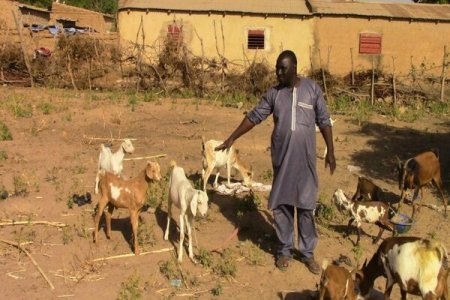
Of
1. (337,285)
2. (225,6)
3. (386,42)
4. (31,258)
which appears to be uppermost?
A: (225,6)

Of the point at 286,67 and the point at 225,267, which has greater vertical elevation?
the point at 286,67

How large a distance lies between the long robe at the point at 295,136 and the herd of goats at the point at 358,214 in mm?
799

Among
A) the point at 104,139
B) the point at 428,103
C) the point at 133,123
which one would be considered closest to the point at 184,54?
the point at 133,123

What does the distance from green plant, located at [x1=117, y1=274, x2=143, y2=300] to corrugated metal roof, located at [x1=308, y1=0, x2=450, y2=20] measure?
16910 millimetres

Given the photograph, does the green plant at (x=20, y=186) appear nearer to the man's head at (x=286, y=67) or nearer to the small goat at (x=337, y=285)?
the man's head at (x=286, y=67)

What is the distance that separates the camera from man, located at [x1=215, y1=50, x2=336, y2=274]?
5043 mm

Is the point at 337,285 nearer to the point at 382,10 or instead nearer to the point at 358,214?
the point at 358,214

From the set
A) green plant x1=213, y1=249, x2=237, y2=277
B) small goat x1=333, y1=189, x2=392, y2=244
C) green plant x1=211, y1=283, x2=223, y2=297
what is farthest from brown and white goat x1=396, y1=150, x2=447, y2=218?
green plant x1=211, y1=283, x2=223, y2=297

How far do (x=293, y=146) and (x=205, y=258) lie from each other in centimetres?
151

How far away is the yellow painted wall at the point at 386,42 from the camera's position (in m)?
20.4

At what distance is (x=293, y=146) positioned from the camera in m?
5.08

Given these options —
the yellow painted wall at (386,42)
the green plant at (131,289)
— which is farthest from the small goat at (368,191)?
the yellow painted wall at (386,42)

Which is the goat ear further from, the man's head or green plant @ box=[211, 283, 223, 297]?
the man's head

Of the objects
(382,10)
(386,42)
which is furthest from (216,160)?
(382,10)
